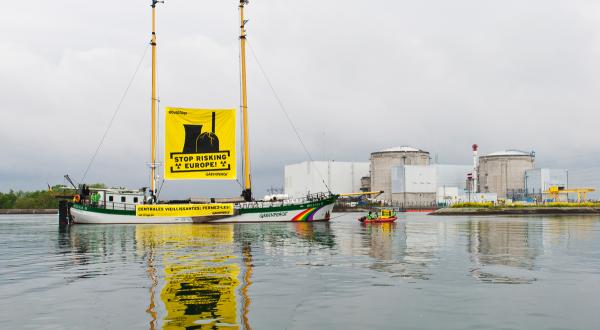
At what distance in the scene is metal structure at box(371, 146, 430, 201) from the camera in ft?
545

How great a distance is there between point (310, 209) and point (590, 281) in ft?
171

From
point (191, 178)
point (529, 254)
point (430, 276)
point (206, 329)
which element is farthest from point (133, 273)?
point (191, 178)

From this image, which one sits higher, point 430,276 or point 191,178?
point 191,178

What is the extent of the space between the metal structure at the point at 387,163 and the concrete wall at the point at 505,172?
2314 centimetres

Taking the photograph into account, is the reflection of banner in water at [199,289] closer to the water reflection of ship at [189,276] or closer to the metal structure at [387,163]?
the water reflection of ship at [189,276]

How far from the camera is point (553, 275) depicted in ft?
62.1

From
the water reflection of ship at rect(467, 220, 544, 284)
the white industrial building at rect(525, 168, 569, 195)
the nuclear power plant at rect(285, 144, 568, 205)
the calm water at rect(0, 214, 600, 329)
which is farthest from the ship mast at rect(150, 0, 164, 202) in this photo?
the white industrial building at rect(525, 168, 569, 195)

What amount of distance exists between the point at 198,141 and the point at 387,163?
109m

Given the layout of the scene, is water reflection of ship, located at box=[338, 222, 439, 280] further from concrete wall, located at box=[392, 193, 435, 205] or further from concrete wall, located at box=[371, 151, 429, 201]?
concrete wall, located at box=[371, 151, 429, 201]

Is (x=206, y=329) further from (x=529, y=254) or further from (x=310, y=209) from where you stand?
(x=310, y=209)

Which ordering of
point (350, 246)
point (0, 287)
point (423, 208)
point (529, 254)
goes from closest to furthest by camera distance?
point (0, 287) < point (529, 254) < point (350, 246) < point (423, 208)

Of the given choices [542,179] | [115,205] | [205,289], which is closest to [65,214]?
[115,205]

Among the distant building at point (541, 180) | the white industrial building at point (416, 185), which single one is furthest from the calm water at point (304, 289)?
the distant building at point (541, 180)

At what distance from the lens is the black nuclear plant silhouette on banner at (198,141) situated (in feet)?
216
